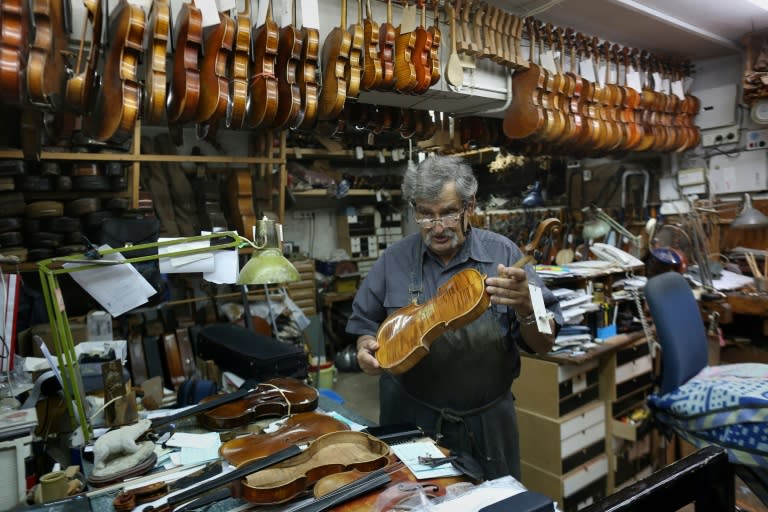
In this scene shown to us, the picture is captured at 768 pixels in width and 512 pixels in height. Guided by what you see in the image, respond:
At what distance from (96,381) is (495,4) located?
3443mm

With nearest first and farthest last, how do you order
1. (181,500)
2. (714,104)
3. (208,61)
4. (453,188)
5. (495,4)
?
(181,500) < (453,188) < (208,61) < (495,4) < (714,104)

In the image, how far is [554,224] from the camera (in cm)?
171

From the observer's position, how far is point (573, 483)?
305 centimetres

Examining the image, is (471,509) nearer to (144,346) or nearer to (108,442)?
(108,442)

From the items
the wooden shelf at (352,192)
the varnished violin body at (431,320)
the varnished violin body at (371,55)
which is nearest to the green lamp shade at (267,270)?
the varnished violin body at (431,320)

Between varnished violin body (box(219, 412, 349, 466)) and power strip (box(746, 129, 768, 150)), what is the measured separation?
16.3ft

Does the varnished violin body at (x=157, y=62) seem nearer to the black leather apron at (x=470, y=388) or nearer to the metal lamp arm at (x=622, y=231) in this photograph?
the black leather apron at (x=470, y=388)

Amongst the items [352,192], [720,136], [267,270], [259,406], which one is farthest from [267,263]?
[720,136]

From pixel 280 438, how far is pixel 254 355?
0.90m

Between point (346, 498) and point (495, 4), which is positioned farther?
point (495, 4)

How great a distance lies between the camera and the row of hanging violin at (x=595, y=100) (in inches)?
139

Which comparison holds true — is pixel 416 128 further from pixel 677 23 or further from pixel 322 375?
pixel 322 375

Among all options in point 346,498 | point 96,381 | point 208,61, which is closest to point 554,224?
point 346,498

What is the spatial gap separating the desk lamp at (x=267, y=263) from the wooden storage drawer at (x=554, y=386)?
1.89m
